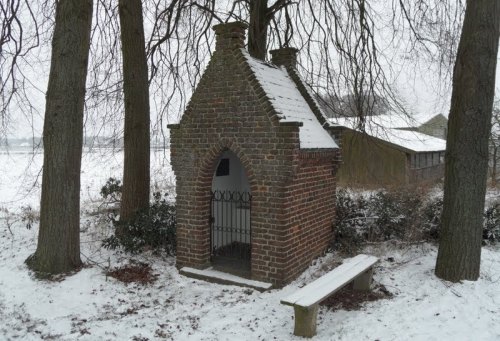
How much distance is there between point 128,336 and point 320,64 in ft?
26.5

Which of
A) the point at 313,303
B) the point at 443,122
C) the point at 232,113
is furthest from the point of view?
the point at 443,122

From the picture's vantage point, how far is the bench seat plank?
16.0 ft

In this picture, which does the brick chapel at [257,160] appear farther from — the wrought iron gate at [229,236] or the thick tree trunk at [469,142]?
the thick tree trunk at [469,142]

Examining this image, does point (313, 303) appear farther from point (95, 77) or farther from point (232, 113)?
point (95, 77)

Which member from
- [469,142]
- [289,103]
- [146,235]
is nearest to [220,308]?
[146,235]

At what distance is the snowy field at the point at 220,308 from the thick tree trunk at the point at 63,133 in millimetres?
541

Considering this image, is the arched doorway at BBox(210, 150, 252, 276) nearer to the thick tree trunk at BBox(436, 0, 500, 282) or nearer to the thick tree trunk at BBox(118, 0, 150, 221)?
the thick tree trunk at BBox(118, 0, 150, 221)

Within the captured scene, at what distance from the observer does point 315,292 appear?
5.12m

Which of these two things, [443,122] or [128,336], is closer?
[128,336]

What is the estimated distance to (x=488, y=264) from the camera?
6.90 m

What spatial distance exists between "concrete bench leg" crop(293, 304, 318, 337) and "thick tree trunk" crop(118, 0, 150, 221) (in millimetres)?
4966

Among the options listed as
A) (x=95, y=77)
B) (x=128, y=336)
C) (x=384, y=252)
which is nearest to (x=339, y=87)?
(x=384, y=252)

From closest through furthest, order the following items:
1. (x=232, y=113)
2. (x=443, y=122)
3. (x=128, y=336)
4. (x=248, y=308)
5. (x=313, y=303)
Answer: (x=313, y=303), (x=128, y=336), (x=248, y=308), (x=232, y=113), (x=443, y=122)

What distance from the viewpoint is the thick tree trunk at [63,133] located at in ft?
22.1
